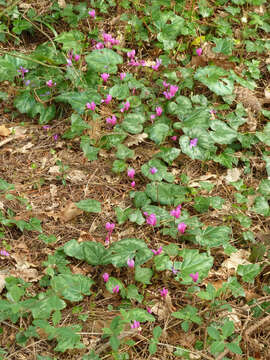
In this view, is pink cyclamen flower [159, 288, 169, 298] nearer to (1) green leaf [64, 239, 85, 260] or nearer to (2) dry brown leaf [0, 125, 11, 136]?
(1) green leaf [64, 239, 85, 260]

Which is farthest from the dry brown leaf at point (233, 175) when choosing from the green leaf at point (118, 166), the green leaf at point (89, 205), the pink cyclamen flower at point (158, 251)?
the green leaf at point (89, 205)

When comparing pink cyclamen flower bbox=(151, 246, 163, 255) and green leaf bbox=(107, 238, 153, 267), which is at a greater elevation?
green leaf bbox=(107, 238, 153, 267)

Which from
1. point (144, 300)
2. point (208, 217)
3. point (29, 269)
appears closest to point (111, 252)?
point (144, 300)

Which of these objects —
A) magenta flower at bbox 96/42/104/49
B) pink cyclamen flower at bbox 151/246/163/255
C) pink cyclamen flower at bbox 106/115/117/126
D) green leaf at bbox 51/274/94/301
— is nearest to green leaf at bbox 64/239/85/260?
green leaf at bbox 51/274/94/301

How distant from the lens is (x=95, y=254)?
7.83ft

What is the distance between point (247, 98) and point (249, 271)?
5.47 ft

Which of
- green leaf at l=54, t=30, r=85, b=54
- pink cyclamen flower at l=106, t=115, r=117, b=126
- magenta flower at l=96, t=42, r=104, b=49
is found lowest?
pink cyclamen flower at l=106, t=115, r=117, b=126

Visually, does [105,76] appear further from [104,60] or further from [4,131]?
[4,131]

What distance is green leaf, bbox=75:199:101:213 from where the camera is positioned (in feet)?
8.59

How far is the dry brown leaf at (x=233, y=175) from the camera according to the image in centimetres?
301

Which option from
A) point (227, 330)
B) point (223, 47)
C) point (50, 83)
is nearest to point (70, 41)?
point (50, 83)

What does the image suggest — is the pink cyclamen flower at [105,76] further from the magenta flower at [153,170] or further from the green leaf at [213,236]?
the green leaf at [213,236]

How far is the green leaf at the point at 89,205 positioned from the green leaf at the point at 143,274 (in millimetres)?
505

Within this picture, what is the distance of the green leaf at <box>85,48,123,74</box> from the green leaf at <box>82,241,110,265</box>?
1.56 m
